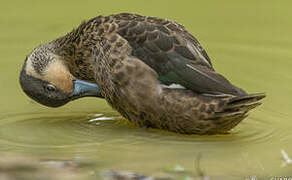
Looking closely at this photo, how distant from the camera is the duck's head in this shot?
7.94 m

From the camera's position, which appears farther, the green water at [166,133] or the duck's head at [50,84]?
the duck's head at [50,84]

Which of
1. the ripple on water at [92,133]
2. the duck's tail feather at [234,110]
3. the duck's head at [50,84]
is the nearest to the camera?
the duck's tail feather at [234,110]

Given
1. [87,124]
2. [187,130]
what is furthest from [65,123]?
[187,130]

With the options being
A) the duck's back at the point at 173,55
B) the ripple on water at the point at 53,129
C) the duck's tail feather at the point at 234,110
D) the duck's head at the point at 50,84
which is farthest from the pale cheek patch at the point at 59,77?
the duck's tail feather at the point at 234,110

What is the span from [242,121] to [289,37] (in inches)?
117

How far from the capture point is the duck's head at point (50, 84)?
794cm

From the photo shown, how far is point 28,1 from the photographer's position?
1206 cm

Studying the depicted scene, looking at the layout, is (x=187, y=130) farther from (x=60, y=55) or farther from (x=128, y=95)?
(x=60, y=55)

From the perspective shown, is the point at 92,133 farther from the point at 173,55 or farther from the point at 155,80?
the point at 173,55

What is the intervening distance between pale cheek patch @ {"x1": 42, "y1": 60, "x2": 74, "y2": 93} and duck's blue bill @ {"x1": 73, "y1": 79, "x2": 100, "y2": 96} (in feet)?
0.18

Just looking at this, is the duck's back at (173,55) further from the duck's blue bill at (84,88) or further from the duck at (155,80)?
the duck's blue bill at (84,88)

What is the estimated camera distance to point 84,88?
8.02 m

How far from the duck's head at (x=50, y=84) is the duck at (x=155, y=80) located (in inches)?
0.4

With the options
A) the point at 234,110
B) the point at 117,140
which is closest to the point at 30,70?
the point at 117,140
